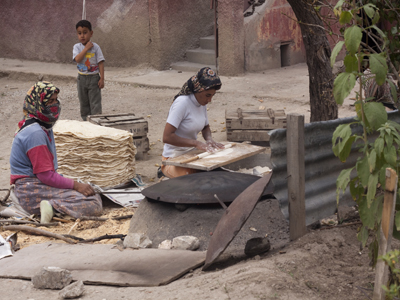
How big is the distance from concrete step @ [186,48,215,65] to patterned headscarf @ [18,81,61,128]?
7.59 metres

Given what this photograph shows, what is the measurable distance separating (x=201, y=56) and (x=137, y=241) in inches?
345

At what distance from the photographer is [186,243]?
12.8ft

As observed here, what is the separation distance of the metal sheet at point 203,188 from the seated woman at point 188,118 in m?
0.65

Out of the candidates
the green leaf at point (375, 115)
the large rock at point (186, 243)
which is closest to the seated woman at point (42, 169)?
the large rock at point (186, 243)

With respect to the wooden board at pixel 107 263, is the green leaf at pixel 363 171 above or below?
above

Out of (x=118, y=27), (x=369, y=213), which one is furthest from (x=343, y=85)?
(x=118, y=27)

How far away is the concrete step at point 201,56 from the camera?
12070mm

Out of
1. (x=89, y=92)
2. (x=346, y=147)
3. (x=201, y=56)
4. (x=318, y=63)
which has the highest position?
(x=201, y=56)

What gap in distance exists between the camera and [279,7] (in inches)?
457

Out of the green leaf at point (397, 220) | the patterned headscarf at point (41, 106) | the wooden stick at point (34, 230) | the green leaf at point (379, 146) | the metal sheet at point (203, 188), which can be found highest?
the patterned headscarf at point (41, 106)

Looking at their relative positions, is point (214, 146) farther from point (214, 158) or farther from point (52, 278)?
point (52, 278)

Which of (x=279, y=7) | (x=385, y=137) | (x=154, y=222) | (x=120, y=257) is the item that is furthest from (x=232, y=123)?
(x=279, y=7)

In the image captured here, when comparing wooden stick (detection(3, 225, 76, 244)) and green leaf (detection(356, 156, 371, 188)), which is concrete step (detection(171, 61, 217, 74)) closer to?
wooden stick (detection(3, 225, 76, 244))

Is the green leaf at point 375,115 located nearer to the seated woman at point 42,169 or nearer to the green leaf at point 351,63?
the green leaf at point 351,63
